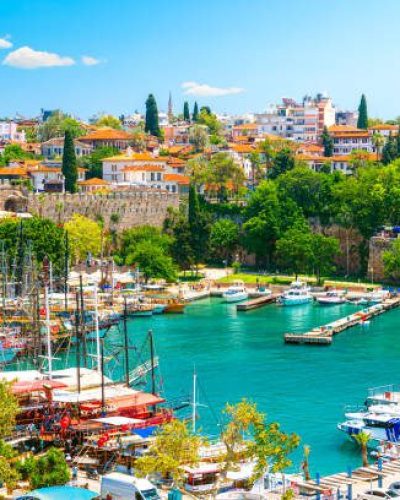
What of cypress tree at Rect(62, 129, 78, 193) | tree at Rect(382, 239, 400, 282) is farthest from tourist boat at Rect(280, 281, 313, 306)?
cypress tree at Rect(62, 129, 78, 193)

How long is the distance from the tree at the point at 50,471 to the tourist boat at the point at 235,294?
34258mm

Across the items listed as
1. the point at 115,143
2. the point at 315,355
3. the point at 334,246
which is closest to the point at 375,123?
the point at 115,143

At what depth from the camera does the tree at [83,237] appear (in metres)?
61.0

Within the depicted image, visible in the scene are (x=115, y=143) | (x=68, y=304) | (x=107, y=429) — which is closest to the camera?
(x=107, y=429)

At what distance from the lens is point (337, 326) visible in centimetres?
4856

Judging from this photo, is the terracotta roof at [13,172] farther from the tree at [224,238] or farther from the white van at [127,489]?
the white van at [127,489]

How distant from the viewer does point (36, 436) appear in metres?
27.0

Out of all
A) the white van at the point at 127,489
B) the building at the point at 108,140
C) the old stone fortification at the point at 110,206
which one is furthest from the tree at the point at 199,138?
the white van at the point at 127,489

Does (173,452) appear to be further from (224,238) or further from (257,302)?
(224,238)

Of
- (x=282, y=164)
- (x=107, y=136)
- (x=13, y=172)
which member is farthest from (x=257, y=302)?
(x=107, y=136)

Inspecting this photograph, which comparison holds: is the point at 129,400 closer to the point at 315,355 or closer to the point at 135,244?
the point at 315,355

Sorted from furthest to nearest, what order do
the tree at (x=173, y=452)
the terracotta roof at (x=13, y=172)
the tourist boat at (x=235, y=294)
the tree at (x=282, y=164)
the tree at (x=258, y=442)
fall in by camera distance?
the terracotta roof at (x=13, y=172)
the tree at (x=282, y=164)
the tourist boat at (x=235, y=294)
the tree at (x=258, y=442)
the tree at (x=173, y=452)

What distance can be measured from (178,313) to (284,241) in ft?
33.8

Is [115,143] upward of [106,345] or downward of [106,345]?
upward
